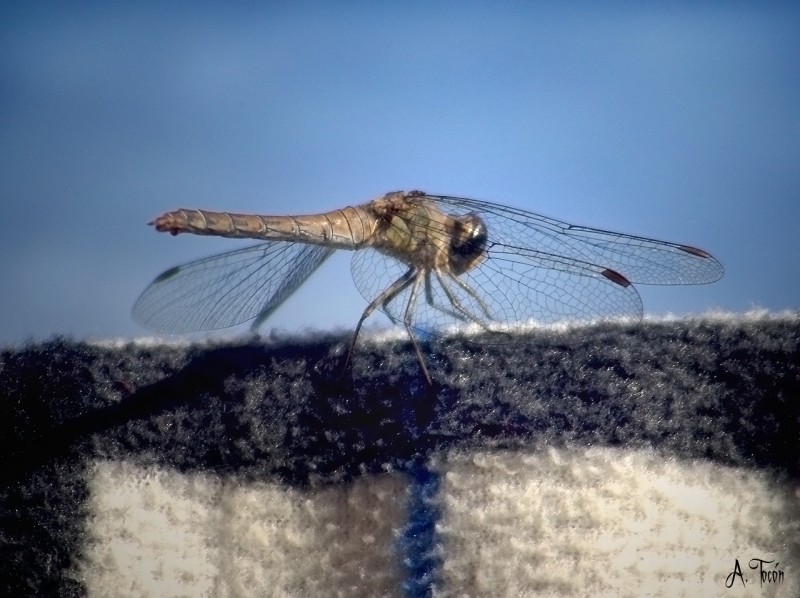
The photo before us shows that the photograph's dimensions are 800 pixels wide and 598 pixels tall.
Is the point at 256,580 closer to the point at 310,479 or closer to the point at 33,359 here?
the point at 310,479

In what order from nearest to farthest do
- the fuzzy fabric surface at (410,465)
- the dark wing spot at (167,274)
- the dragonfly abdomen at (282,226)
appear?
1. the fuzzy fabric surface at (410,465)
2. the dragonfly abdomen at (282,226)
3. the dark wing spot at (167,274)

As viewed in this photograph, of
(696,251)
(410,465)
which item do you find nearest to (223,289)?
(410,465)

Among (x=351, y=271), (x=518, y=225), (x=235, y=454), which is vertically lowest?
(x=235, y=454)

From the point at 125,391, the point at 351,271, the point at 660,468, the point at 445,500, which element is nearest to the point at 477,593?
the point at 445,500

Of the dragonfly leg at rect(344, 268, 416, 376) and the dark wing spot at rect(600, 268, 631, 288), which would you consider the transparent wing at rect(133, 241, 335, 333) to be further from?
the dark wing spot at rect(600, 268, 631, 288)

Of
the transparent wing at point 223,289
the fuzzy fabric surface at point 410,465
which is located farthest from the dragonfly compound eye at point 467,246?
the fuzzy fabric surface at point 410,465

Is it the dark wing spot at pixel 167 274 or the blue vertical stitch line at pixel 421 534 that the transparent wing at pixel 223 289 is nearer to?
the dark wing spot at pixel 167 274
